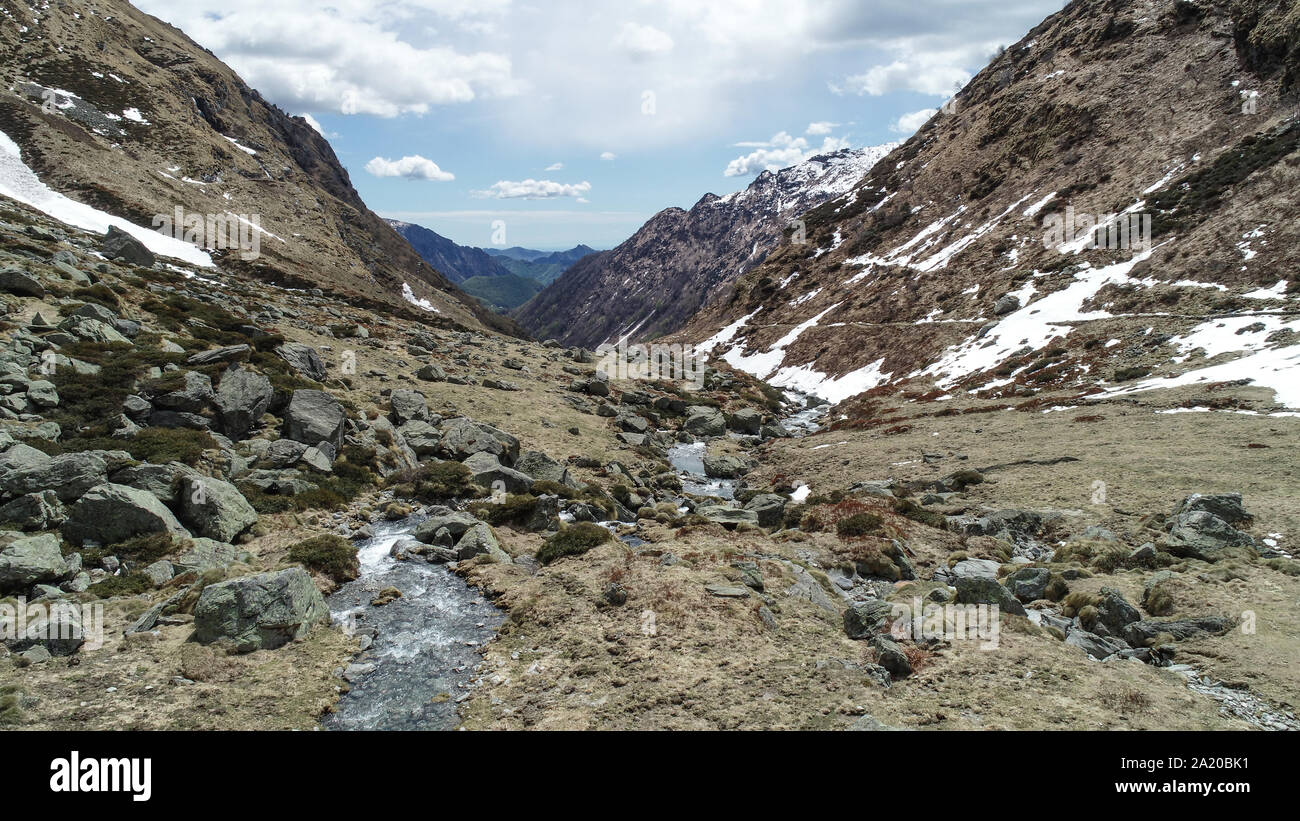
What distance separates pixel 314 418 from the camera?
2478 cm

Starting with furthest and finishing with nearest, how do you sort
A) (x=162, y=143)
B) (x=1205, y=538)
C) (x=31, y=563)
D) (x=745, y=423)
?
(x=162, y=143), (x=745, y=423), (x=1205, y=538), (x=31, y=563)

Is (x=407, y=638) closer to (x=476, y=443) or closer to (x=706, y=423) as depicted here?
(x=476, y=443)

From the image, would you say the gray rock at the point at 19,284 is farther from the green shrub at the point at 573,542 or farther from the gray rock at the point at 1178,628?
the gray rock at the point at 1178,628

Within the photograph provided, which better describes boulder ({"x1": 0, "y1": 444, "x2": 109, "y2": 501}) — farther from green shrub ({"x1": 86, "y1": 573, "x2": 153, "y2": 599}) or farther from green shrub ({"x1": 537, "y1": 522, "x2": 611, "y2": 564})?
green shrub ({"x1": 537, "y1": 522, "x2": 611, "y2": 564})

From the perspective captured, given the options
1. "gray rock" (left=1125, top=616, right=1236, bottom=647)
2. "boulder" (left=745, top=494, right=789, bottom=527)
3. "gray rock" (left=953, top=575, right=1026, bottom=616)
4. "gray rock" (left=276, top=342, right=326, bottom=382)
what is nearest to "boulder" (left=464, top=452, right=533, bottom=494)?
"boulder" (left=745, top=494, right=789, bottom=527)

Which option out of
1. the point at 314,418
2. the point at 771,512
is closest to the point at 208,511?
the point at 314,418

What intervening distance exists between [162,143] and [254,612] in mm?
126269

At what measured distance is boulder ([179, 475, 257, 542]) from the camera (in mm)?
17203

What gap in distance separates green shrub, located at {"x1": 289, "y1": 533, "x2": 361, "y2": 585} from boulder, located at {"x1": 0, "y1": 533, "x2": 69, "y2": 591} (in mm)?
4871

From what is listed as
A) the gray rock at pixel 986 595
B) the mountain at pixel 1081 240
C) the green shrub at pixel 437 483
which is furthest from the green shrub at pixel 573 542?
the mountain at pixel 1081 240

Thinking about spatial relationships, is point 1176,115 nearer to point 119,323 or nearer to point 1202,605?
point 1202,605
